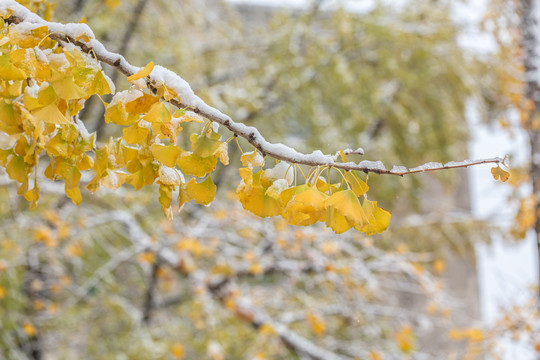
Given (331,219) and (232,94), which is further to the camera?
(232,94)

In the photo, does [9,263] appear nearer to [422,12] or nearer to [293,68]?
[293,68]

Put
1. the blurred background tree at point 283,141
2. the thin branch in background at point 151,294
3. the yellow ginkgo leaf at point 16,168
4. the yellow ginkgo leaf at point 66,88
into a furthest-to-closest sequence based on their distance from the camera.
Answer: the thin branch in background at point 151,294, the blurred background tree at point 283,141, the yellow ginkgo leaf at point 16,168, the yellow ginkgo leaf at point 66,88

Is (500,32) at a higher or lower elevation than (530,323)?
higher

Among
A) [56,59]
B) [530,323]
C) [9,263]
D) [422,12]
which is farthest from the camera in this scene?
[422,12]

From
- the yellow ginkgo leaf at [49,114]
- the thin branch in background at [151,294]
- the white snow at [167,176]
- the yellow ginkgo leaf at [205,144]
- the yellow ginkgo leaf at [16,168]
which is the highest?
the yellow ginkgo leaf at [205,144]

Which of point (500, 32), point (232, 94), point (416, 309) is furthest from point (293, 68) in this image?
point (416, 309)

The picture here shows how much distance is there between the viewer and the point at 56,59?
619mm

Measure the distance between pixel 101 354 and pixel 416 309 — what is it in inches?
203

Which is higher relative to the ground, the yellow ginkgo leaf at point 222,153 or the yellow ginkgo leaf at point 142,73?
the yellow ginkgo leaf at point 142,73

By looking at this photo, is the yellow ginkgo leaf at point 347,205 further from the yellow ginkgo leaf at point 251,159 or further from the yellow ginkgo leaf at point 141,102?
the yellow ginkgo leaf at point 141,102

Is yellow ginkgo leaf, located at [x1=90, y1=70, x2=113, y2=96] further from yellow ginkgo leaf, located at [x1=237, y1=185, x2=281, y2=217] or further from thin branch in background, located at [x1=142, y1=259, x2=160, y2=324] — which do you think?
thin branch in background, located at [x1=142, y1=259, x2=160, y2=324]

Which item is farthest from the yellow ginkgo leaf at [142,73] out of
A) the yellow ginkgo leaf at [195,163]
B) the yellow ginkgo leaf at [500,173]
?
the yellow ginkgo leaf at [500,173]

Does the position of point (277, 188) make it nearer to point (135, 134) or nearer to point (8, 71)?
point (135, 134)

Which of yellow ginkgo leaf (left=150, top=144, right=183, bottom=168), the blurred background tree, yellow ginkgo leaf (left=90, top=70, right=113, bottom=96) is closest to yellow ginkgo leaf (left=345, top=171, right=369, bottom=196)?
yellow ginkgo leaf (left=150, top=144, right=183, bottom=168)
